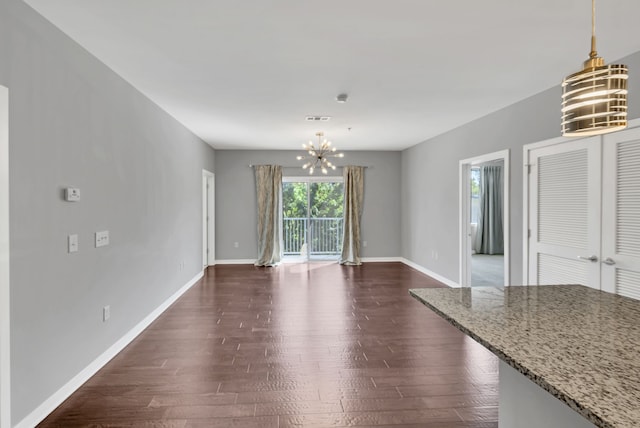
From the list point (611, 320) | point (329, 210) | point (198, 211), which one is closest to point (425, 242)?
point (329, 210)

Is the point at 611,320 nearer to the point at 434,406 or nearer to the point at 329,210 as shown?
the point at 434,406

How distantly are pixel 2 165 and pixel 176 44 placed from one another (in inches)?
55.7

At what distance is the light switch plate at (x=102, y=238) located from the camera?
302 cm

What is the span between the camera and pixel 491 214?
1035 centimetres

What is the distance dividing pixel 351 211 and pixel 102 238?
5.79m

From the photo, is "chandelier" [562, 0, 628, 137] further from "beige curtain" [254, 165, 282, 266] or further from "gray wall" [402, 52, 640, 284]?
"beige curtain" [254, 165, 282, 266]

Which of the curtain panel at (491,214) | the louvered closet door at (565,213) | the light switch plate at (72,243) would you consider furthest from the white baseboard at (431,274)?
the light switch plate at (72,243)

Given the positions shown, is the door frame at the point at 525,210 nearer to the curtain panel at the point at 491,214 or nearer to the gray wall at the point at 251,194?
the gray wall at the point at 251,194

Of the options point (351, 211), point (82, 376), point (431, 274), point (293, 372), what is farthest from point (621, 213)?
point (351, 211)

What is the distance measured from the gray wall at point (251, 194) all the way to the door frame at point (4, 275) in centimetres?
606

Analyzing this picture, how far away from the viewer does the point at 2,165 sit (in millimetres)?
1966

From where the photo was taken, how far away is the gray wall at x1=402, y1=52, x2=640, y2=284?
12.7 ft

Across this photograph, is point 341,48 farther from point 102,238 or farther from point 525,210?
point 525,210

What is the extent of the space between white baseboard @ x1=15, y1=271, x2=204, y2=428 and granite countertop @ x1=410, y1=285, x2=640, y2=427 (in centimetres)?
239
